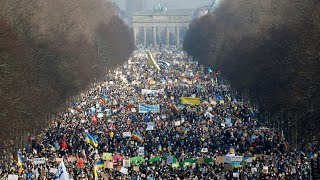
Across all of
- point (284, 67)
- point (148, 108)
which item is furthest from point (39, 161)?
point (284, 67)

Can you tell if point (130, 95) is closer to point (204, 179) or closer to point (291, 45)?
point (291, 45)

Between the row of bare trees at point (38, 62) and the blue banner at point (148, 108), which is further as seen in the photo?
the blue banner at point (148, 108)

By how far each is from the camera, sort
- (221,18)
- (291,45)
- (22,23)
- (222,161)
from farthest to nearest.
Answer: (221,18), (22,23), (291,45), (222,161)

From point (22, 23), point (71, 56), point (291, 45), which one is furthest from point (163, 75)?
point (291, 45)

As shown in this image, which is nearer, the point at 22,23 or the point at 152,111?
the point at 152,111

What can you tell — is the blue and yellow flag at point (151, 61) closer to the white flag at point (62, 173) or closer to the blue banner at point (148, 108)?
the blue banner at point (148, 108)

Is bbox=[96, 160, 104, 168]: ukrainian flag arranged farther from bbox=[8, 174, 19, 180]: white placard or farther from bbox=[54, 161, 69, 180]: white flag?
bbox=[54, 161, 69, 180]: white flag

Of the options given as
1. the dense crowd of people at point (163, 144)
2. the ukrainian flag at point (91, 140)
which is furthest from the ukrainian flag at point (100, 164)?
the ukrainian flag at point (91, 140)
